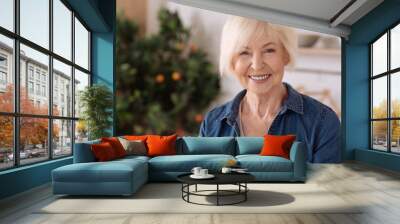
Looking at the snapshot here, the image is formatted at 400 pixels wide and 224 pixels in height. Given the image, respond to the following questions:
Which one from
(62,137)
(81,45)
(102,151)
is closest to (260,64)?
(81,45)

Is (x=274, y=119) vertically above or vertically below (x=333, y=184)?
above

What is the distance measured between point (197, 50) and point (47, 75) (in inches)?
163

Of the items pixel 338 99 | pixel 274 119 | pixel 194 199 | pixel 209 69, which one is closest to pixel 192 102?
pixel 209 69

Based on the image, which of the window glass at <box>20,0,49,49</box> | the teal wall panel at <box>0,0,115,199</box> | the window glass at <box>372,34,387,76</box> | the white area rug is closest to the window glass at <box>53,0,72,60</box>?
the teal wall panel at <box>0,0,115,199</box>

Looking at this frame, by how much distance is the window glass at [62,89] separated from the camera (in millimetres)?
6672

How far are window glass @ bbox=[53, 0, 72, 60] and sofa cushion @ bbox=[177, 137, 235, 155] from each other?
2575 mm

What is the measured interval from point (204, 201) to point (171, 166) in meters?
1.43

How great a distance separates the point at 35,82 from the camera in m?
5.88

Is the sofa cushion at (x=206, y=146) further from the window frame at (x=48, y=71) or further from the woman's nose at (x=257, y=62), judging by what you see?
the woman's nose at (x=257, y=62)

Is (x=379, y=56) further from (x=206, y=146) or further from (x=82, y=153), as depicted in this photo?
(x=82, y=153)

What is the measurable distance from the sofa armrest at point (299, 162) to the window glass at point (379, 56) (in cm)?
384

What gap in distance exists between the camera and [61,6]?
697 centimetres

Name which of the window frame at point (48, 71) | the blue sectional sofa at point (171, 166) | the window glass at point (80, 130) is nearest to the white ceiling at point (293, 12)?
the window frame at point (48, 71)

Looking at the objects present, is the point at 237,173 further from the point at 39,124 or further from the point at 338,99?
the point at 338,99
